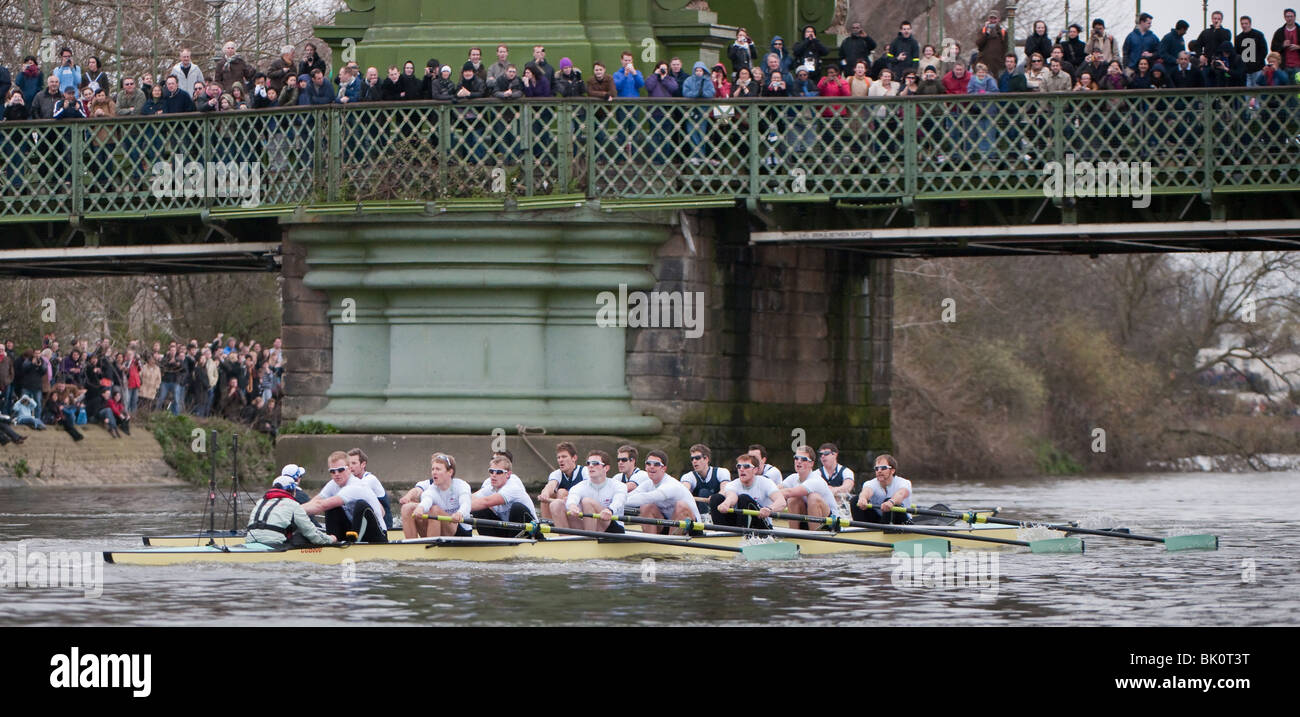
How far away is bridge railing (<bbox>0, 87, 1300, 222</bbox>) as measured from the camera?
3067cm

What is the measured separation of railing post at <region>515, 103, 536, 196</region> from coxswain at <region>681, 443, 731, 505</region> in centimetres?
540

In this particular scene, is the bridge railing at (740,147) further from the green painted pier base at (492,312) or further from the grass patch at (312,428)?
the grass patch at (312,428)

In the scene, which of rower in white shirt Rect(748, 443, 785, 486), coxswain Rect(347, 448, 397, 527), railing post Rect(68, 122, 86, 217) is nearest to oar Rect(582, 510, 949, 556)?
rower in white shirt Rect(748, 443, 785, 486)

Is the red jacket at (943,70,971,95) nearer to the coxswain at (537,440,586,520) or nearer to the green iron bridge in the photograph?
the green iron bridge

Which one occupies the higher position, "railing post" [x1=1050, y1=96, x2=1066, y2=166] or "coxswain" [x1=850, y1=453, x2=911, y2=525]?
"railing post" [x1=1050, y1=96, x2=1066, y2=166]

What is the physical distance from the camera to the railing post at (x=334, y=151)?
3219cm

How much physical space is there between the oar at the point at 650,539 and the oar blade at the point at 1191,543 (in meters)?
4.98

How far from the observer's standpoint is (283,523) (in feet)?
77.9

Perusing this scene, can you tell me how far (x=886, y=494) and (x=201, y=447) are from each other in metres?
20.8

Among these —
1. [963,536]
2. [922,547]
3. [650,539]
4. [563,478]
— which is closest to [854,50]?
[963,536]

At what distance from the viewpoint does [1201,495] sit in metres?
46.2

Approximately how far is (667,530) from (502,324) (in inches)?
250
